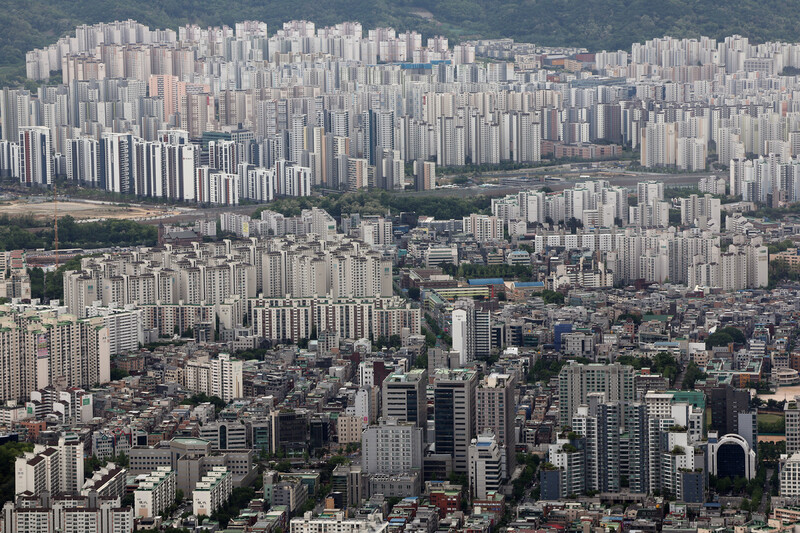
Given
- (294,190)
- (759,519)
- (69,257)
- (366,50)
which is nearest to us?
(759,519)

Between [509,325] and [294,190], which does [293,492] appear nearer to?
[509,325]

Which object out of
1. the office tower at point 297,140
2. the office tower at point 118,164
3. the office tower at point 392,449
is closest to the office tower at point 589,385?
the office tower at point 392,449

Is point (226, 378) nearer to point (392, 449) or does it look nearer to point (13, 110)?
point (392, 449)

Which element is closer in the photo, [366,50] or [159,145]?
[159,145]

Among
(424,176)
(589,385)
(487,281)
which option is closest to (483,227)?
(487,281)

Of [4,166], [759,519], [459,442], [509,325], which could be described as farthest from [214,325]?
[4,166]

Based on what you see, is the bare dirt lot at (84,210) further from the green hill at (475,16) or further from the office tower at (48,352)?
the green hill at (475,16)

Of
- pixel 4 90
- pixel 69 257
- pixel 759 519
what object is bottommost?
pixel 759 519
